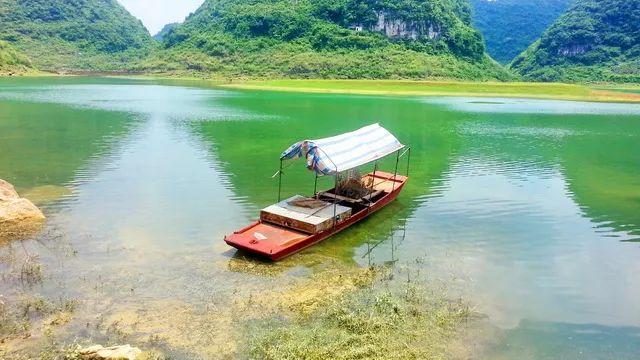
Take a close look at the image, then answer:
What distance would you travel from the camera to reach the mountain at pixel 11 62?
128375mm

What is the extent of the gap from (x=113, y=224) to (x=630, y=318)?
660 inches

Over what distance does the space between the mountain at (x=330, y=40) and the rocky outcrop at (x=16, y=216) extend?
125562 mm

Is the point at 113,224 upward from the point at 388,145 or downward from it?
downward

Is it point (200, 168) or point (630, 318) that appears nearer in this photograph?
point (630, 318)

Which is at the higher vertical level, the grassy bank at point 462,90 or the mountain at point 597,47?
the mountain at point 597,47

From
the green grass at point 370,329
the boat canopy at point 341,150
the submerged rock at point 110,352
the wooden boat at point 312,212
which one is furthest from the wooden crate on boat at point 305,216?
the submerged rock at point 110,352

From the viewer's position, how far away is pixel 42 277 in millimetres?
14367

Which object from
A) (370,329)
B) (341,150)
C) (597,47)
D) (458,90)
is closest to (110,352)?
(370,329)

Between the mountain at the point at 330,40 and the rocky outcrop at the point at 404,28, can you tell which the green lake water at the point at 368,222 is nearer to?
the mountain at the point at 330,40

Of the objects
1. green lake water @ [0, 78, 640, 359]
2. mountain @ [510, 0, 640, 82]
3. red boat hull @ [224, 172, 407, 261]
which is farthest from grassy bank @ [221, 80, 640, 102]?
mountain @ [510, 0, 640, 82]

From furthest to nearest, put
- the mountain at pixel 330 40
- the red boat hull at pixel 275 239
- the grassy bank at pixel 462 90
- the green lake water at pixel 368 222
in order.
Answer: the mountain at pixel 330 40, the grassy bank at pixel 462 90, the red boat hull at pixel 275 239, the green lake water at pixel 368 222

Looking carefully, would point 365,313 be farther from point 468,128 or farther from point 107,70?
point 107,70

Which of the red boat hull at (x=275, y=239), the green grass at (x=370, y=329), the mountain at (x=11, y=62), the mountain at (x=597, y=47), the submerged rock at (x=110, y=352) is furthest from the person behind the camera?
the mountain at (x=597, y=47)

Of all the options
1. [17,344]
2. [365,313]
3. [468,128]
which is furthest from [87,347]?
[468,128]
